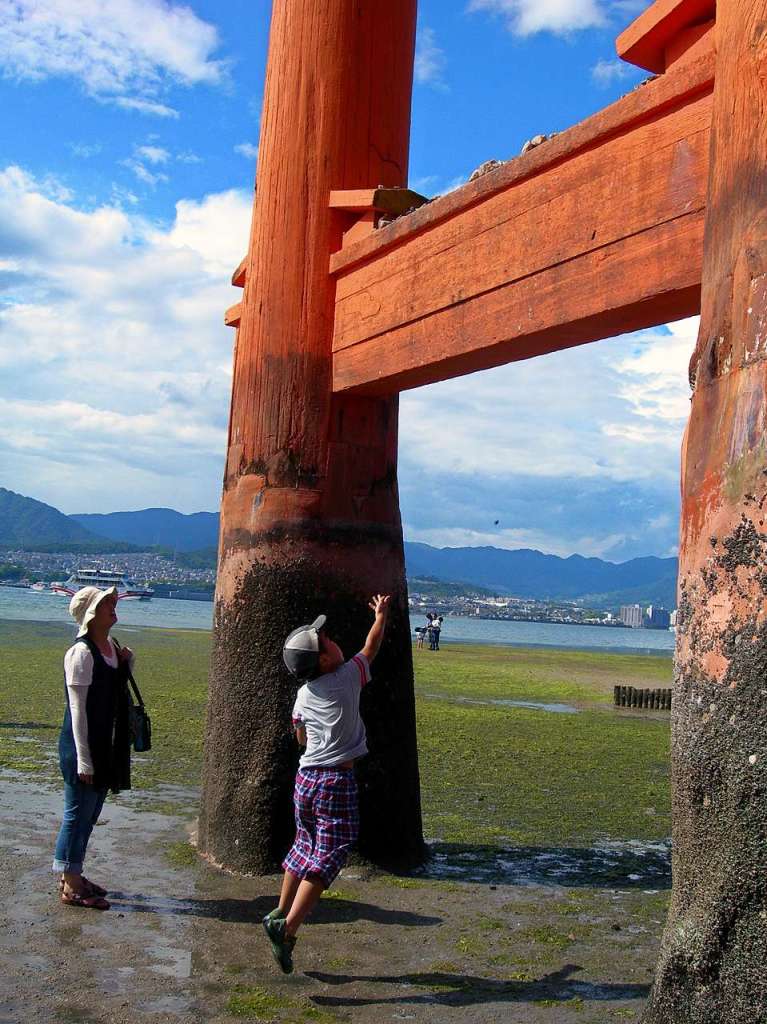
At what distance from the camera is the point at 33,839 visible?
22.1 ft

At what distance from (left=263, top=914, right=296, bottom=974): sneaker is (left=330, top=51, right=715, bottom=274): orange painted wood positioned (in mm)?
3519

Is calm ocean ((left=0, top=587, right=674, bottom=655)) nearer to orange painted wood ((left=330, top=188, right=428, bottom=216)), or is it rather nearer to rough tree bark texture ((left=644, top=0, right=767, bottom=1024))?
orange painted wood ((left=330, top=188, right=428, bottom=216))

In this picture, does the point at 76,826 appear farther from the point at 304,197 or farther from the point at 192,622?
the point at 192,622

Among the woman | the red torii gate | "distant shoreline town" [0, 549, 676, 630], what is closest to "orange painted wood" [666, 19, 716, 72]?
the red torii gate

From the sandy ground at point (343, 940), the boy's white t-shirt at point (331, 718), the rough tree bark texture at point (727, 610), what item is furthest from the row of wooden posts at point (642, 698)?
the rough tree bark texture at point (727, 610)

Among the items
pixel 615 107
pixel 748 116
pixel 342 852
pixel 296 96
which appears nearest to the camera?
pixel 748 116

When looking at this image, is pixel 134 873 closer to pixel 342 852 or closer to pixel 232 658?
pixel 232 658

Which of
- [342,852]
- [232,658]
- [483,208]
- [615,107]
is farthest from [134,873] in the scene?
[615,107]

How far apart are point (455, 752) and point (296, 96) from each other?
6.46m

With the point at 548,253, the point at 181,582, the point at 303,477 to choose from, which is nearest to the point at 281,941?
the point at 303,477

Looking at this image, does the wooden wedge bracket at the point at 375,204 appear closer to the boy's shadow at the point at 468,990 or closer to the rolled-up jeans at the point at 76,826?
the rolled-up jeans at the point at 76,826

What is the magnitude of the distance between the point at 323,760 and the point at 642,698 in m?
13.8

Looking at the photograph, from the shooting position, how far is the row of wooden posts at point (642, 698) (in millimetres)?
17578

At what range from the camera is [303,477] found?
22.1 ft
